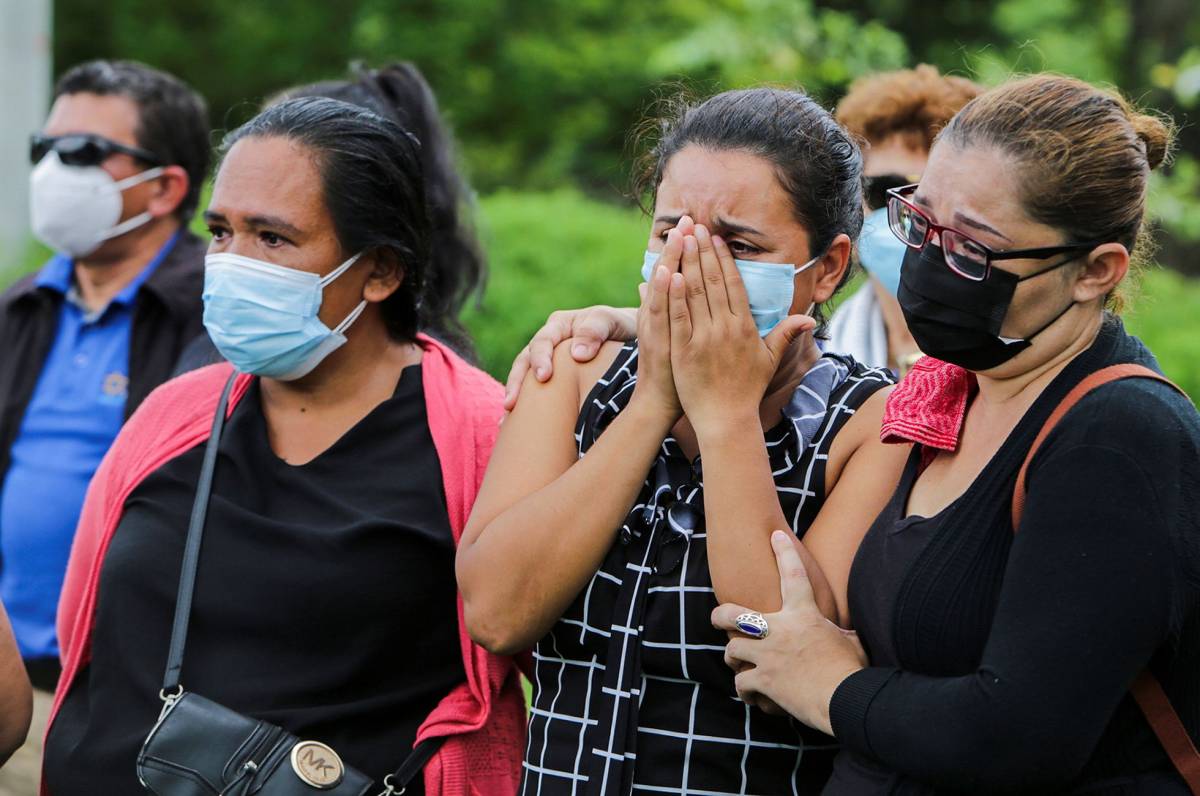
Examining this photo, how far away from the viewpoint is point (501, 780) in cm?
315

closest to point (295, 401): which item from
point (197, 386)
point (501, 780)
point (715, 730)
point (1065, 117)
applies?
point (197, 386)

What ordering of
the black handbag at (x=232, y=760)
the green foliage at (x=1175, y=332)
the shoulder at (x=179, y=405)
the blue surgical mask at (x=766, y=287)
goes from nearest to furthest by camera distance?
the blue surgical mask at (x=766, y=287), the black handbag at (x=232, y=760), the shoulder at (x=179, y=405), the green foliage at (x=1175, y=332)

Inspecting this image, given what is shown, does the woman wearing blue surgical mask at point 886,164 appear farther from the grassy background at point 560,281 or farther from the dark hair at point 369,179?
the grassy background at point 560,281

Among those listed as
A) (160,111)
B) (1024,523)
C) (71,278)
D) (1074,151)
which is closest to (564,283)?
(160,111)

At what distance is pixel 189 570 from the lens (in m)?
3.12

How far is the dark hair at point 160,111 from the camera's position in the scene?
5.06 m

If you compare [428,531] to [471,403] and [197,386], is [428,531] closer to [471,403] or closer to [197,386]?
[471,403]

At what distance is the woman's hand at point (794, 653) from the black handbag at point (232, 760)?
0.89m

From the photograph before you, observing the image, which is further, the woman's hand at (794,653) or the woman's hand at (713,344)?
the woman's hand at (713,344)

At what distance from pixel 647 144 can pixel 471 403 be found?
70 cm

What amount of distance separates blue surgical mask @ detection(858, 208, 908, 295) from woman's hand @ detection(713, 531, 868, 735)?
1584 mm

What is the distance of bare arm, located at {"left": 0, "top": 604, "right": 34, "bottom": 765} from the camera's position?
110 inches

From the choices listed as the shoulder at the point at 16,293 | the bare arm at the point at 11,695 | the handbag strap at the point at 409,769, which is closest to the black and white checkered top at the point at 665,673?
the handbag strap at the point at 409,769

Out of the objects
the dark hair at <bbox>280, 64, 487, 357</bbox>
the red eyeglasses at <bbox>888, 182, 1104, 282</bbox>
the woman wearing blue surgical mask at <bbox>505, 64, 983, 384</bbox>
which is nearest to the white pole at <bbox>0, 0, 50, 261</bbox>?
the dark hair at <bbox>280, 64, 487, 357</bbox>
